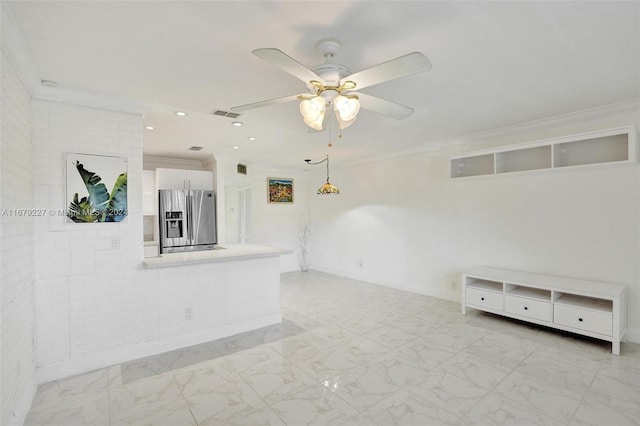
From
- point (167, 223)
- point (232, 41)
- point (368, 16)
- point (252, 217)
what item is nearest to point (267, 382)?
point (232, 41)

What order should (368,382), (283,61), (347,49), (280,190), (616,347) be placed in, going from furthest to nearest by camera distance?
1. (280,190)
2. (616,347)
3. (368,382)
4. (347,49)
5. (283,61)

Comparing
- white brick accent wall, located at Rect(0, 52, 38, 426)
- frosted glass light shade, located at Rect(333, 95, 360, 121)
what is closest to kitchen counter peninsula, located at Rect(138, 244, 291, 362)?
white brick accent wall, located at Rect(0, 52, 38, 426)

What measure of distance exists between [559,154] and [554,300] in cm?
166

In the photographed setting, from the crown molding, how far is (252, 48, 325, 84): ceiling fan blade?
134cm

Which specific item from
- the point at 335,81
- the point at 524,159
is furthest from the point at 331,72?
the point at 524,159

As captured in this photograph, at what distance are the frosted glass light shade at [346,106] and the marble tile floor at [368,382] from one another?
2039 mm

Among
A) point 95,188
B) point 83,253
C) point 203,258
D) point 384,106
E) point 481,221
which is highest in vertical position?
point 384,106

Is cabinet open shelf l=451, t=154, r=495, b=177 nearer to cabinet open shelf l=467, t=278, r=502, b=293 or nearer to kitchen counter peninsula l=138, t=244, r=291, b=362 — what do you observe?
cabinet open shelf l=467, t=278, r=502, b=293

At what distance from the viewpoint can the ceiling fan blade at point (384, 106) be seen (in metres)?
2.13

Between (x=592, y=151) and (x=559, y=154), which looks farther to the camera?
(x=559, y=154)

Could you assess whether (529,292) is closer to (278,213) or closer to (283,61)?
(283,61)

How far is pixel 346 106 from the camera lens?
196 centimetres

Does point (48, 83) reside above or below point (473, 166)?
above

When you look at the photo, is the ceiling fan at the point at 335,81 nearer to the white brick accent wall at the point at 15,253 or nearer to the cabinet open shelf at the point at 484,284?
the white brick accent wall at the point at 15,253
